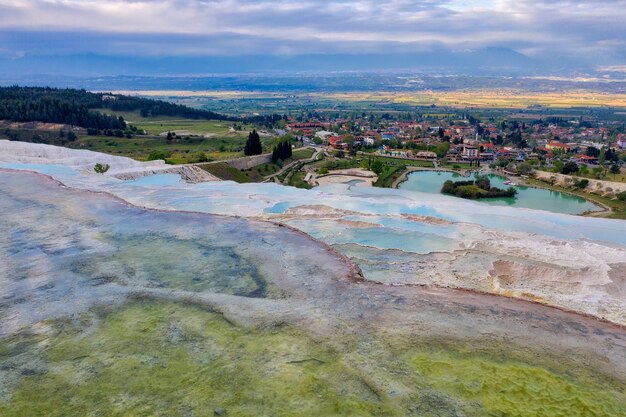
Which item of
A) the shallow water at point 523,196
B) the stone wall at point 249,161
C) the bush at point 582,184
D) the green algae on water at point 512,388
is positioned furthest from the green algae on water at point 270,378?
the bush at point 582,184

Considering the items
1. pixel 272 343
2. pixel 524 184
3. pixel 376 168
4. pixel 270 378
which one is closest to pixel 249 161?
pixel 376 168

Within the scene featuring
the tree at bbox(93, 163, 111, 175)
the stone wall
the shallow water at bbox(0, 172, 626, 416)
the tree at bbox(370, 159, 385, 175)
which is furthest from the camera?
the tree at bbox(370, 159, 385, 175)

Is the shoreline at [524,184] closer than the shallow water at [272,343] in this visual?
No

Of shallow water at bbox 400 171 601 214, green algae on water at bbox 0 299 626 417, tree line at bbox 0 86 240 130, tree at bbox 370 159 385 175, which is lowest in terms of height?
shallow water at bbox 400 171 601 214

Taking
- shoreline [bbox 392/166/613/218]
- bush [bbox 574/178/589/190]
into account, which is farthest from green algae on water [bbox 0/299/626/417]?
bush [bbox 574/178/589/190]

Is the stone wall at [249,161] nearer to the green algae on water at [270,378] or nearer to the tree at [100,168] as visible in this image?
the tree at [100,168]

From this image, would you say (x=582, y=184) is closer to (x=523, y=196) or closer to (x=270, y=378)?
(x=523, y=196)

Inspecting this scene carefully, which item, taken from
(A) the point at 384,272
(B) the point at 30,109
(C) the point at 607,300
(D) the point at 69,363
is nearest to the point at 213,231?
(A) the point at 384,272

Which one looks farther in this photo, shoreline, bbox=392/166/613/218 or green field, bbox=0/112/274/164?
green field, bbox=0/112/274/164

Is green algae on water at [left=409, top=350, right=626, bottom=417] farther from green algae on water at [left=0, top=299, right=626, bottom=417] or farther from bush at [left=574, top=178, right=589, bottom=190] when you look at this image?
bush at [left=574, top=178, right=589, bottom=190]
